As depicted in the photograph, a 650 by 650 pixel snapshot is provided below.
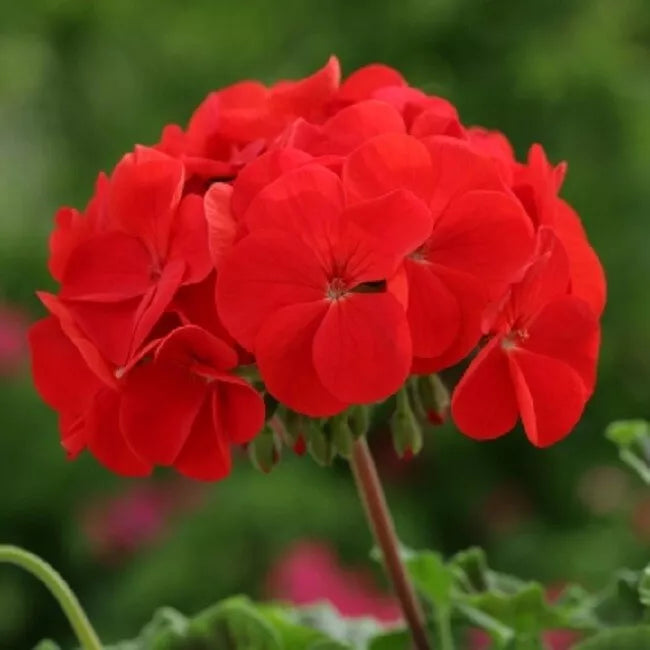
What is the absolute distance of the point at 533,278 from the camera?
57 cm

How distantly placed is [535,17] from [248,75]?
412 millimetres

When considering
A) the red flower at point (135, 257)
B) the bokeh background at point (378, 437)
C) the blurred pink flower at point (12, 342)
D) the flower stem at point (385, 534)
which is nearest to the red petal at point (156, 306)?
the red flower at point (135, 257)

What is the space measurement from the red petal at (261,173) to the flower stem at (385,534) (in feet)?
0.38

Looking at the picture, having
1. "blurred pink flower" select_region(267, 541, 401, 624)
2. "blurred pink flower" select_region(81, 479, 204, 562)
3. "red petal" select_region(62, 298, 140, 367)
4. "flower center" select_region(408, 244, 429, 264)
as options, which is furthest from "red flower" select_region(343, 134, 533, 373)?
"blurred pink flower" select_region(81, 479, 204, 562)

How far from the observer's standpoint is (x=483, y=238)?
1.86 ft

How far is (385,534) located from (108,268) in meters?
0.17

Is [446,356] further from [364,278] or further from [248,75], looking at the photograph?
[248,75]

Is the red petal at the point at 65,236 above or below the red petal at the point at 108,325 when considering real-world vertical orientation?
above

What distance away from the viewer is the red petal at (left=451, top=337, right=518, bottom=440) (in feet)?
1.86

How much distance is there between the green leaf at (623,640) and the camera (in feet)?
2.13

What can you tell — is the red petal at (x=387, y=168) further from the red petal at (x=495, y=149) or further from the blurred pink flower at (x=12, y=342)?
the blurred pink flower at (x=12, y=342)

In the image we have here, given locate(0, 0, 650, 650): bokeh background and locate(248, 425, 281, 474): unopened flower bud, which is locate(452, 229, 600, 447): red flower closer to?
locate(248, 425, 281, 474): unopened flower bud

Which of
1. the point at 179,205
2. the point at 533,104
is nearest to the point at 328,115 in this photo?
the point at 179,205

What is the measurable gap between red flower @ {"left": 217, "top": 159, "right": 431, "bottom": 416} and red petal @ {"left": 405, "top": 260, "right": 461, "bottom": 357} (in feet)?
0.04
